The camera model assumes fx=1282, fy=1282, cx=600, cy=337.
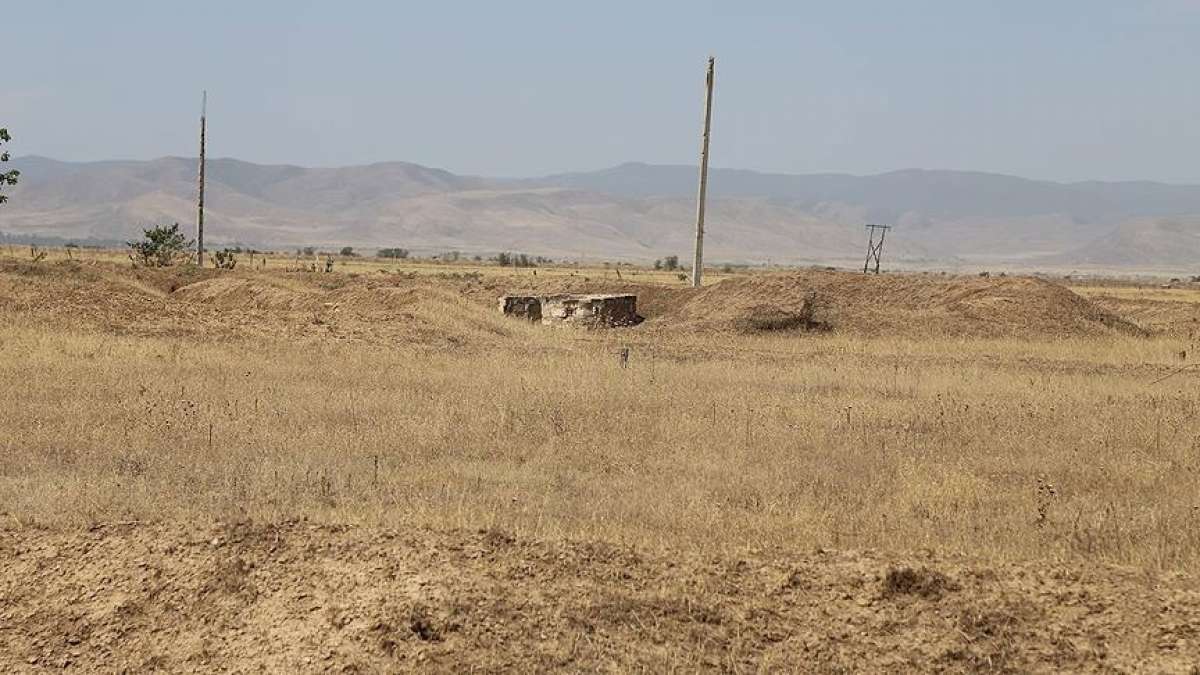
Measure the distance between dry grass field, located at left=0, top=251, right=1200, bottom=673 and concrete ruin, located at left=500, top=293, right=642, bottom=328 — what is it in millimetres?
8828

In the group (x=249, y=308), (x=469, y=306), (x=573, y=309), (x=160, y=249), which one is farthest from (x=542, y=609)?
(x=160, y=249)

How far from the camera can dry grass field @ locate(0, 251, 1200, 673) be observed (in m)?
7.12

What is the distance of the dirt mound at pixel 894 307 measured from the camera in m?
28.5

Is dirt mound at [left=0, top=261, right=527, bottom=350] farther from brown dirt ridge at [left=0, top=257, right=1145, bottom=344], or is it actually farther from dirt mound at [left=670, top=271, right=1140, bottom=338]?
dirt mound at [left=670, top=271, right=1140, bottom=338]

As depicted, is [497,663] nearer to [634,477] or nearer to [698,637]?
[698,637]

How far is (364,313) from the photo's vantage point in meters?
26.8

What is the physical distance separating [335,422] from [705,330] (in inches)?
644

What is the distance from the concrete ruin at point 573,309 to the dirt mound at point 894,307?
57.4 inches

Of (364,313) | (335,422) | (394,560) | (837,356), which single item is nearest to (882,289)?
(837,356)

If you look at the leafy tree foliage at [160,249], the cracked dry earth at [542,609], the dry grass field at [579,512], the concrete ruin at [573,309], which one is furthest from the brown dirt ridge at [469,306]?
the cracked dry earth at [542,609]

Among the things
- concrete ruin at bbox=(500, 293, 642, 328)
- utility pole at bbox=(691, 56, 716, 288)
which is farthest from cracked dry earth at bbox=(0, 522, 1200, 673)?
utility pole at bbox=(691, 56, 716, 288)

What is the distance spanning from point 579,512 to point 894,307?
22.2m

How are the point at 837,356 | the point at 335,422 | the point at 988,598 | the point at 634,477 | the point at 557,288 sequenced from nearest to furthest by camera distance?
the point at 988,598
the point at 634,477
the point at 335,422
the point at 837,356
the point at 557,288

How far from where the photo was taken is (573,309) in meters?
30.2
